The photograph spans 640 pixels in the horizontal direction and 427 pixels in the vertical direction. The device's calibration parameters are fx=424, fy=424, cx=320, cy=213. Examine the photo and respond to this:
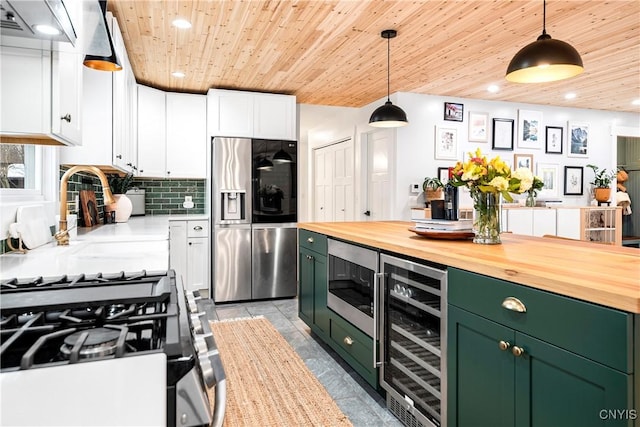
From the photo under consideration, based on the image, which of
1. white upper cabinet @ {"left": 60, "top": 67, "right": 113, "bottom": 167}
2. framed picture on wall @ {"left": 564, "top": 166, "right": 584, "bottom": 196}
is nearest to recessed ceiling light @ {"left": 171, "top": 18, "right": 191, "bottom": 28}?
white upper cabinet @ {"left": 60, "top": 67, "right": 113, "bottom": 167}

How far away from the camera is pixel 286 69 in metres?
4.29

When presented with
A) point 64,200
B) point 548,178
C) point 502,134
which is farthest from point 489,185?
point 548,178

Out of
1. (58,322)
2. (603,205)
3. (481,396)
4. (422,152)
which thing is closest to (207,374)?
(58,322)

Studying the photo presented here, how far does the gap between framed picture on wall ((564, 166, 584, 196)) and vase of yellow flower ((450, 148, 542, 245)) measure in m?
4.98

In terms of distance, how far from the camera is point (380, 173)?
5750 mm

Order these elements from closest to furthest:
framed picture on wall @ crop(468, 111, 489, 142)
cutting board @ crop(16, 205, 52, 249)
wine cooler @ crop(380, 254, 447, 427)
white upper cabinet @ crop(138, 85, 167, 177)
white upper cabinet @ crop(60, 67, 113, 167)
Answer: wine cooler @ crop(380, 254, 447, 427)
cutting board @ crop(16, 205, 52, 249)
white upper cabinet @ crop(60, 67, 113, 167)
white upper cabinet @ crop(138, 85, 167, 177)
framed picture on wall @ crop(468, 111, 489, 142)

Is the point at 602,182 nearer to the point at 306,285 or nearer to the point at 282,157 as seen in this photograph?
the point at 282,157

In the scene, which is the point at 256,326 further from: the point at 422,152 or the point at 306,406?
the point at 422,152

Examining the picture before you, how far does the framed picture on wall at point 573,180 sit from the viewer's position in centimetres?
630

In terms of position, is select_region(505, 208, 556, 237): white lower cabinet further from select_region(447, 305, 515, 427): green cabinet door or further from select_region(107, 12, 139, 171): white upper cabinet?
select_region(107, 12, 139, 171): white upper cabinet

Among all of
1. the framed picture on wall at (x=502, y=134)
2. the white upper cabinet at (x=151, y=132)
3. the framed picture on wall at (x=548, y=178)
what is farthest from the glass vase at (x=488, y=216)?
the framed picture on wall at (x=548, y=178)

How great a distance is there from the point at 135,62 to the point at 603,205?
6594 mm

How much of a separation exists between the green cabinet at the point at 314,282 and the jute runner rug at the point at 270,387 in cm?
28

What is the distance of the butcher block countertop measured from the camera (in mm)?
1132
